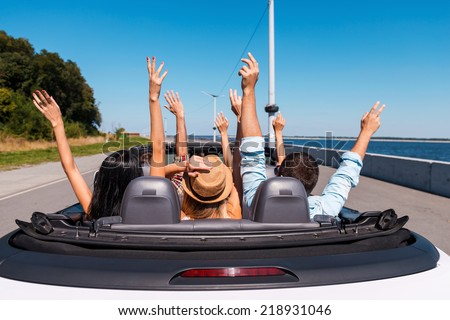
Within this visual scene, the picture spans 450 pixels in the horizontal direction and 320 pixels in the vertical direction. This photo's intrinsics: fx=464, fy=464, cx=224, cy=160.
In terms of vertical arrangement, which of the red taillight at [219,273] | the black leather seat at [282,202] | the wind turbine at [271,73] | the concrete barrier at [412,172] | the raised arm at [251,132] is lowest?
the concrete barrier at [412,172]

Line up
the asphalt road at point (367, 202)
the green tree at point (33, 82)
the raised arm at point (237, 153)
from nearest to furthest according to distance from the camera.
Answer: the raised arm at point (237, 153) < the asphalt road at point (367, 202) < the green tree at point (33, 82)

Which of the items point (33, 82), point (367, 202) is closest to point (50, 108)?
point (367, 202)

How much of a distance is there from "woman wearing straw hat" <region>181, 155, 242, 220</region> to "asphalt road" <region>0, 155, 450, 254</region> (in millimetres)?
4274

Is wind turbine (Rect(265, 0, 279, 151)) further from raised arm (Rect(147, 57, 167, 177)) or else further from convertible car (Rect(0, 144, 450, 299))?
convertible car (Rect(0, 144, 450, 299))

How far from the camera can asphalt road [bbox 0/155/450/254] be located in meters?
7.73

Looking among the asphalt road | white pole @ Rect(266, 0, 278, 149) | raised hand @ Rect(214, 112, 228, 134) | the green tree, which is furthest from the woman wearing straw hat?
the green tree

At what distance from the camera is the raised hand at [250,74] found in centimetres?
290

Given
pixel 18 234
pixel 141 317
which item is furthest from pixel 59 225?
pixel 141 317

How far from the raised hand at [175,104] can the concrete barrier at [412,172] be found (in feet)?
14.3

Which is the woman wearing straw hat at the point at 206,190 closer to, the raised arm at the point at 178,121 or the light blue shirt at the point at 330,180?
the light blue shirt at the point at 330,180

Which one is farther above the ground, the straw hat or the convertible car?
the straw hat

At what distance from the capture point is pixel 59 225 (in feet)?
7.45

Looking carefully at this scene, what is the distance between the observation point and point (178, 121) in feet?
17.6

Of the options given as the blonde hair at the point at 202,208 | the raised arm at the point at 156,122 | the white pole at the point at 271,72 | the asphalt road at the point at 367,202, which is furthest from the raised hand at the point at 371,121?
the white pole at the point at 271,72
